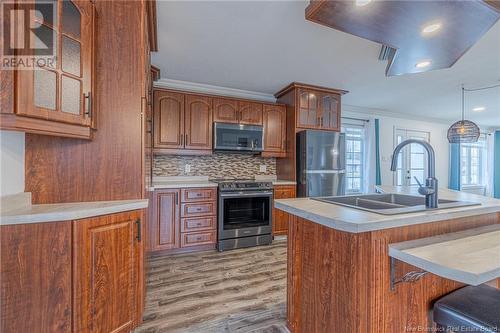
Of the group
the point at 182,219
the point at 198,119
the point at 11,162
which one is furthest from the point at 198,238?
the point at 11,162

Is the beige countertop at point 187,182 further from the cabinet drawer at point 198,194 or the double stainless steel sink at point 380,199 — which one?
the double stainless steel sink at point 380,199

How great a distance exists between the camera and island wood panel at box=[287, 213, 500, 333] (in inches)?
40.2

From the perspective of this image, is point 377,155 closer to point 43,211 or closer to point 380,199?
point 380,199

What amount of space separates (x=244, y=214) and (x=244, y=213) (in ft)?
0.05

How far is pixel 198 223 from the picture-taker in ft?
9.89

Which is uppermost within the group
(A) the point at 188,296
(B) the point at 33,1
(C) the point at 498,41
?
(C) the point at 498,41

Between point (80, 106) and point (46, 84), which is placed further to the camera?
point (80, 106)

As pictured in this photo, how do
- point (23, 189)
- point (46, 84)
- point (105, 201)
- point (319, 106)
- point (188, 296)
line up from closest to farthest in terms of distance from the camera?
point (46, 84), point (23, 189), point (105, 201), point (188, 296), point (319, 106)

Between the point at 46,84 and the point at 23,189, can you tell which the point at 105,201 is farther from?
Answer: the point at 46,84

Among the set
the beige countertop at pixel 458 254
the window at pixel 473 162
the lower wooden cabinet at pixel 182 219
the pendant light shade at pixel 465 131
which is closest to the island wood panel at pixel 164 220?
the lower wooden cabinet at pixel 182 219

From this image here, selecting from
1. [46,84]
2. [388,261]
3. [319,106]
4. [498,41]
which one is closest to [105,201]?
[46,84]

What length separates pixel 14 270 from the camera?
3.51ft

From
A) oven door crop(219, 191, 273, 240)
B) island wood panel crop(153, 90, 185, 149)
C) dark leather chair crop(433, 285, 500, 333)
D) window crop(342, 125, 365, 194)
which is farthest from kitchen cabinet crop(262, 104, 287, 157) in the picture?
dark leather chair crop(433, 285, 500, 333)

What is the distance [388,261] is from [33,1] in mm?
2103
